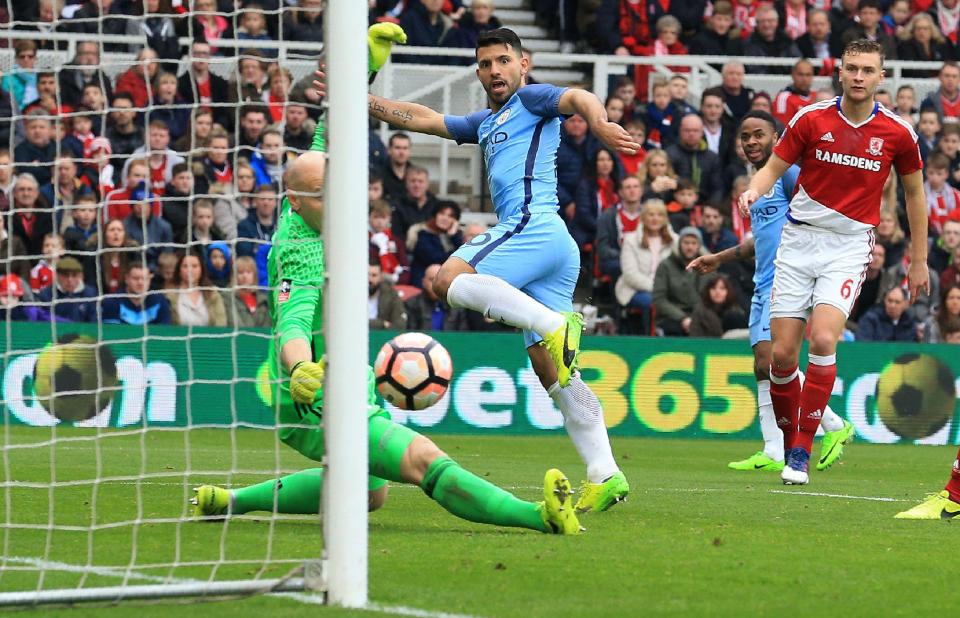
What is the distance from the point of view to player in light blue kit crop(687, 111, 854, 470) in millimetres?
11023

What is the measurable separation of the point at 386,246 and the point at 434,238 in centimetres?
54

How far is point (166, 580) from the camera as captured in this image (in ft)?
16.8

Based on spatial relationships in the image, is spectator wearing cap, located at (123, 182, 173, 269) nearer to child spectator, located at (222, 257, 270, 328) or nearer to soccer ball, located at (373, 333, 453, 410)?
child spectator, located at (222, 257, 270, 328)

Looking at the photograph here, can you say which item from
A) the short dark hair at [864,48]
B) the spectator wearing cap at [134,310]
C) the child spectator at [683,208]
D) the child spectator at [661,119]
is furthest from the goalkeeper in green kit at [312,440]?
the child spectator at [661,119]

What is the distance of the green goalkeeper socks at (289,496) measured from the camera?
675cm

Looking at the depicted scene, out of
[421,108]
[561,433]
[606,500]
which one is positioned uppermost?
[421,108]

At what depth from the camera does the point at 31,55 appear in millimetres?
13586

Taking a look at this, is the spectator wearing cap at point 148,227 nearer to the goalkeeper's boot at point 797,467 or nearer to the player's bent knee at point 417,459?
the goalkeeper's boot at point 797,467

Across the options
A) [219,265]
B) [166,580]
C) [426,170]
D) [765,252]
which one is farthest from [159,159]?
[426,170]

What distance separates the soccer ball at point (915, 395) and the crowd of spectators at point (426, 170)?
73 cm

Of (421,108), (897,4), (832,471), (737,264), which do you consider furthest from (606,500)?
(897,4)

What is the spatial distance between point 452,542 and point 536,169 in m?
2.48

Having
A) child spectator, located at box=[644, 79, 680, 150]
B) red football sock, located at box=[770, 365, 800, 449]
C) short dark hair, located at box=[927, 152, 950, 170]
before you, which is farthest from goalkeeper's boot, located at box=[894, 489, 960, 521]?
short dark hair, located at box=[927, 152, 950, 170]

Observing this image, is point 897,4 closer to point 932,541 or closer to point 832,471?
point 832,471
